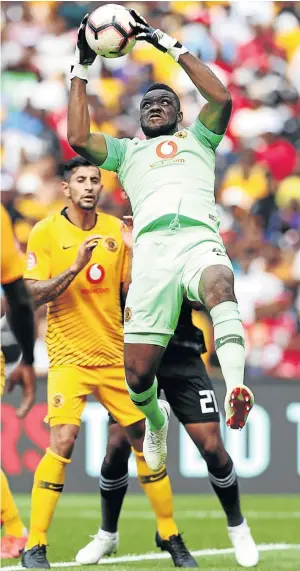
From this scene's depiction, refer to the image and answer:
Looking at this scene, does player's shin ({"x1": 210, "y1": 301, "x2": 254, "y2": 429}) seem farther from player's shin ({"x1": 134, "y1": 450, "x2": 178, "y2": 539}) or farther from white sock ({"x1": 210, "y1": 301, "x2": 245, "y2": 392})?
player's shin ({"x1": 134, "y1": 450, "x2": 178, "y2": 539})

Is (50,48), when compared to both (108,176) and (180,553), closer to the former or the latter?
(108,176)

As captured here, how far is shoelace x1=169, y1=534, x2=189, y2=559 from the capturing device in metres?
6.30

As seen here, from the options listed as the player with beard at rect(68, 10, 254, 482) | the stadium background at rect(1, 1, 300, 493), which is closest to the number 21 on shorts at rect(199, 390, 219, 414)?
the player with beard at rect(68, 10, 254, 482)

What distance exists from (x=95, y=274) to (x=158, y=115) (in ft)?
4.00

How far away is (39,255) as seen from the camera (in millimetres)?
6609

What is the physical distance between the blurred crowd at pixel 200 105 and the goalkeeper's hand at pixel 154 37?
22.2 ft

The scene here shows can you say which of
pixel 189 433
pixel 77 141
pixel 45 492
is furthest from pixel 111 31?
pixel 45 492

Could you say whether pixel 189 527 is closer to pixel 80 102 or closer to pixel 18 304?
pixel 18 304

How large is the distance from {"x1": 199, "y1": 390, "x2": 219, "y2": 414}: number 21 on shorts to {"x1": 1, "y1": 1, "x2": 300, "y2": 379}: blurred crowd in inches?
229

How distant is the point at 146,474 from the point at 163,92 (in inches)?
86.5

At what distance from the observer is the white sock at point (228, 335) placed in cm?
490

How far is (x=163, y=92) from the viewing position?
5895 mm

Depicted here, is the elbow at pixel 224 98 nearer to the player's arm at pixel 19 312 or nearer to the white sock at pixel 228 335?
the white sock at pixel 228 335

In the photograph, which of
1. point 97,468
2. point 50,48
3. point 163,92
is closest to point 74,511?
point 97,468
